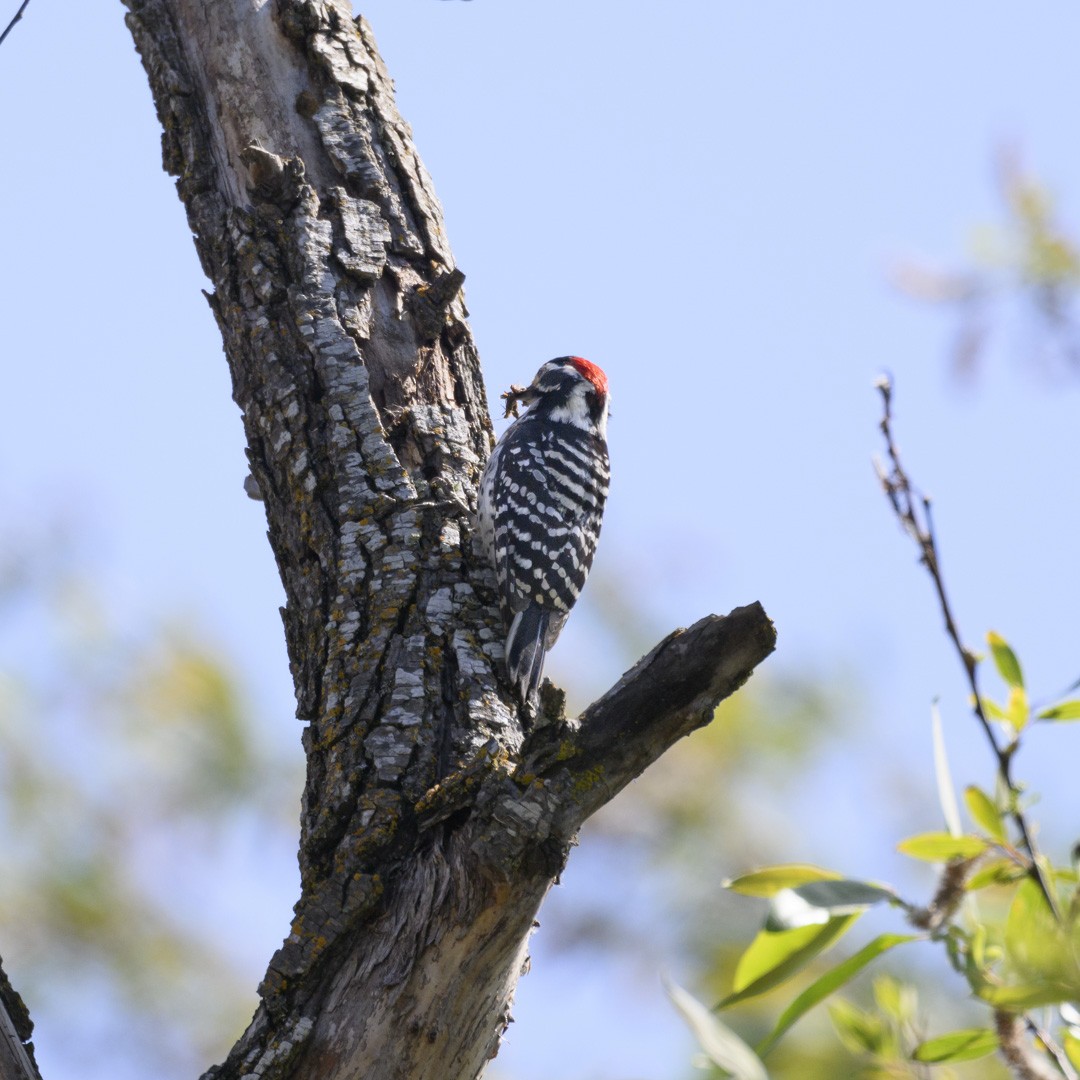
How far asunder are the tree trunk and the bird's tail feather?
38mm

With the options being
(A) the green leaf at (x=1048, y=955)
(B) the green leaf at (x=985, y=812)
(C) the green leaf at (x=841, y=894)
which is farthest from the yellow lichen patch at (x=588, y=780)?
(A) the green leaf at (x=1048, y=955)

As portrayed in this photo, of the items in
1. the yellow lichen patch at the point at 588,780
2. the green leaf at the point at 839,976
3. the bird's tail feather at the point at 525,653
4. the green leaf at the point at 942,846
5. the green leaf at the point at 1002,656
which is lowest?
the green leaf at the point at 839,976

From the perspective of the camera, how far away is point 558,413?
430 centimetres

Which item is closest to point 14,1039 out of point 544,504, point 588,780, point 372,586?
point 588,780

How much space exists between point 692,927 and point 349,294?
68.7 inches

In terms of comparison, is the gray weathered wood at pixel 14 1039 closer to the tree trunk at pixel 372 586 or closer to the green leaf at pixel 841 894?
the tree trunk at pixel 372 586

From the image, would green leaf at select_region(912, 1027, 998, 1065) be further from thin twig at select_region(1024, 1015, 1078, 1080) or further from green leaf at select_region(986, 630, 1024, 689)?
green leaf at select_region(986, 630, 1024, 689)

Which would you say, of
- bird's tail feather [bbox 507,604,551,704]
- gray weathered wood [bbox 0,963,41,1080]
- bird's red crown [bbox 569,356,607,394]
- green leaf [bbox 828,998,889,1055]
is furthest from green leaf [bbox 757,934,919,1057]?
bird's red crown [bbox 569,356,607,394]

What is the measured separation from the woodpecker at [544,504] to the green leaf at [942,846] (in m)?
1.52

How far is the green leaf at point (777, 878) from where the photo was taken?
116 cm

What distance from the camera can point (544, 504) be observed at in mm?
3541

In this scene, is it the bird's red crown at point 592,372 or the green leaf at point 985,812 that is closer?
the green leaf at point 985,812

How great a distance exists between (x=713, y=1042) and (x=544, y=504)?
8.97 feet

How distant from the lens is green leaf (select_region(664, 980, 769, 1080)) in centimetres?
82
